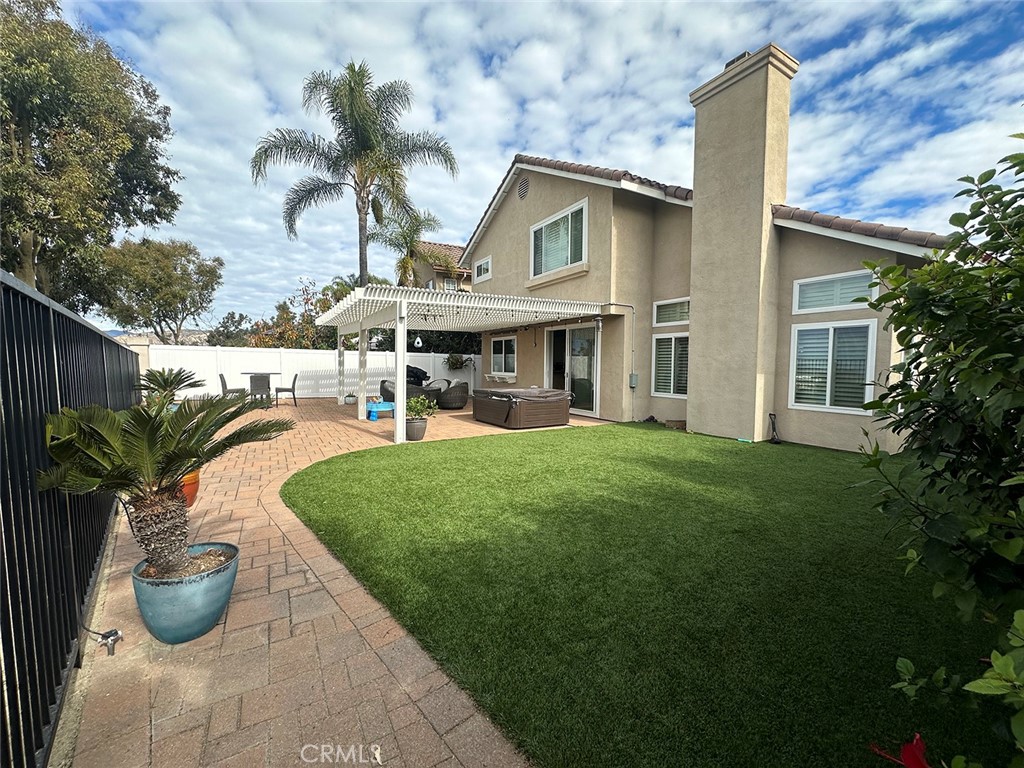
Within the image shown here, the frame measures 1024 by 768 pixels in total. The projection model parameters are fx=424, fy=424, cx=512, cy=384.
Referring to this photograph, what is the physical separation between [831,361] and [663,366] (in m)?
4.06

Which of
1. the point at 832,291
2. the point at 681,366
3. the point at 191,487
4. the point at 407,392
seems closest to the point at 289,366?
the point at 407,392

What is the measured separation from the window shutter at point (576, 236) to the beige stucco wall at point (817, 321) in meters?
5.43

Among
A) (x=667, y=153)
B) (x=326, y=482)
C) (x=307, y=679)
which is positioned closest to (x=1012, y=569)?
(x=307, y=679)

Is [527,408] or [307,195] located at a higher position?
[307,195]

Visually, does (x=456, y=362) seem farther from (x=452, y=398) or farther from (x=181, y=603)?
(x=181, y=603)

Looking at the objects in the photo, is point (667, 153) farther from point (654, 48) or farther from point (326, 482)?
point (326, 482)

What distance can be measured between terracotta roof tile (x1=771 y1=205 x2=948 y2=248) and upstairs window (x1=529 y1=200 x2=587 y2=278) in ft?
17.3

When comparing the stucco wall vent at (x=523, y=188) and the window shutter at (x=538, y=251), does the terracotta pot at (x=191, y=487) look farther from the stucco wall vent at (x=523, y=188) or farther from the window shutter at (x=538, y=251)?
the stucco wall vent at (x=523, y=188)

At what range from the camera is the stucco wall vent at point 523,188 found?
15.1 m

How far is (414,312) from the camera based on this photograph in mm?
12047

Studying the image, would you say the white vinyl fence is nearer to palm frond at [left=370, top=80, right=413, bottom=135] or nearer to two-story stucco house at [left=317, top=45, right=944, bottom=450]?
two-story stucco house at [left=317, top=45, right=944, bottom=450]

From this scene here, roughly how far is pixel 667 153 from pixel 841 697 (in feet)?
48.0

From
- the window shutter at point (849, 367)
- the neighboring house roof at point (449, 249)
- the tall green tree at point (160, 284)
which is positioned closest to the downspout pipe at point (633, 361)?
the window shutter at point (849, 367)

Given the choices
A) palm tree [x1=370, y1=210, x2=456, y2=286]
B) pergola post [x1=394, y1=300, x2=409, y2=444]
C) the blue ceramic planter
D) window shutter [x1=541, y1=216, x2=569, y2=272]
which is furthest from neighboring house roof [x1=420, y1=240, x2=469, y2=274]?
the blue ceramic planter
